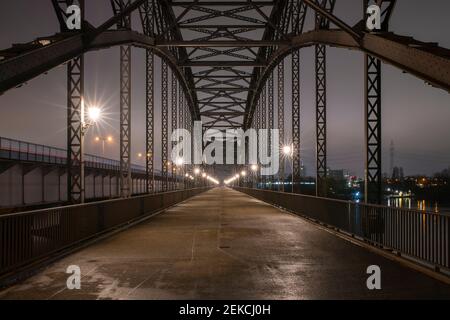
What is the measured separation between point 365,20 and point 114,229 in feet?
35.5

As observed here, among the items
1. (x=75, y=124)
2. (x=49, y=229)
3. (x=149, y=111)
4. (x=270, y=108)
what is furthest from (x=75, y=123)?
(x=270, y=108)

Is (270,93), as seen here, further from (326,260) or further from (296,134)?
(326,260)

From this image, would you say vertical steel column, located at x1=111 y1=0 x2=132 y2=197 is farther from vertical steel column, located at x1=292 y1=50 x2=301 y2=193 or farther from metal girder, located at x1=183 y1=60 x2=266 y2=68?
metal girder, located at x1=183 y1=60 x2=266 y2=68

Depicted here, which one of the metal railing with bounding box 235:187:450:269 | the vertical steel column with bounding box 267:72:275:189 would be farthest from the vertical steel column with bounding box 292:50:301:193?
the vertical steel column with bounding box 267:72:275:189

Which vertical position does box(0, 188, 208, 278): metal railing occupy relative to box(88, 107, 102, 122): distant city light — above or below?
below

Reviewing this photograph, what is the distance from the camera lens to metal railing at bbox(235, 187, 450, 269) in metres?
9.52

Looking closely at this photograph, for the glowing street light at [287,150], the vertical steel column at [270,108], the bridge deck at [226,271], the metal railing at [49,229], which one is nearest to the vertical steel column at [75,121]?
the metal railing at [49,229]

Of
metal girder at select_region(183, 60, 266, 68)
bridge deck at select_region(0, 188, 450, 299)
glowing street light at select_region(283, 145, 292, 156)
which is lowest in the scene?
bridge deck at select_region(0, 188, 450, 299)

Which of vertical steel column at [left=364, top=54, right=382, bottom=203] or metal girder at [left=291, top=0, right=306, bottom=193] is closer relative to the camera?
vertical steel column at [left=364, top=54, right=382, bottom=203]

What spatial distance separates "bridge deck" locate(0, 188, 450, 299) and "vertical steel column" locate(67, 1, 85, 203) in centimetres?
219

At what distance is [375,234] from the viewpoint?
538 inches

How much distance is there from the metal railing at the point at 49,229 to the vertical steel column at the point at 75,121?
101cm

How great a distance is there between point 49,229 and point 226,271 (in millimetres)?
4399

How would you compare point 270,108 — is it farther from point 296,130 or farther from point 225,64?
point 296,130
